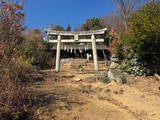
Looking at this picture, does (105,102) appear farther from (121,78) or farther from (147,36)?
(147,36)

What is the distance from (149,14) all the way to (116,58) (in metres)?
3.09

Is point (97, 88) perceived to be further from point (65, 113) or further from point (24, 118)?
point (24, 118)

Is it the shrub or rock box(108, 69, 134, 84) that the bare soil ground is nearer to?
rock box(108, 69, 134, 84)

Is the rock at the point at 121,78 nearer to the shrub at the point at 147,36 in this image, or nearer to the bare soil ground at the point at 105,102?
the bare soil ground at the point at 105,102

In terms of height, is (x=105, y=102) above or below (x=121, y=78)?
below

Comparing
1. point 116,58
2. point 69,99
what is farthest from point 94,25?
point 69,99

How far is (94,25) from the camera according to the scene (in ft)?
71.3

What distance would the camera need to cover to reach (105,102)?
4.84 meters

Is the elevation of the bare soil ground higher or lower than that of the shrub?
lower

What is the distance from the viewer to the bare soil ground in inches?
151

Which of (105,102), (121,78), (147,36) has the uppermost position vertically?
(147,36)

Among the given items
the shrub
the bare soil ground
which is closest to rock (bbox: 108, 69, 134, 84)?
the bare soil ground

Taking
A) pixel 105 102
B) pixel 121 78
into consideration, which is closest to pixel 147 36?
pixel 121 78

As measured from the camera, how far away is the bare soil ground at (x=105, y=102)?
12.5ft
